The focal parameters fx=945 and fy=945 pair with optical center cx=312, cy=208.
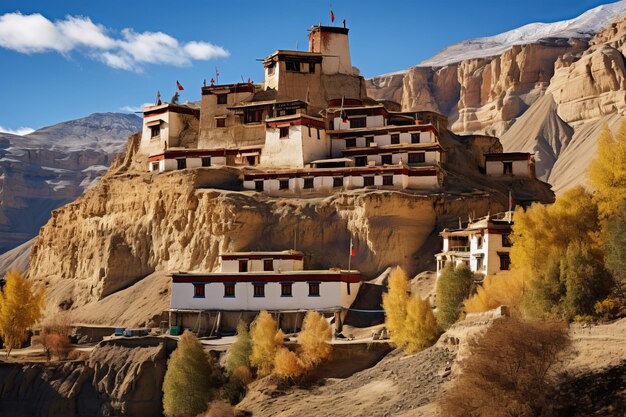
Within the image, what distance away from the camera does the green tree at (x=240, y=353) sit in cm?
4853

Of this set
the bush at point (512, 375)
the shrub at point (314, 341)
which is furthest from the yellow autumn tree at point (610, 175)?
the shrub at point (314, 341)

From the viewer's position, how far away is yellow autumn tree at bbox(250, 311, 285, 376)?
4753 centimetres

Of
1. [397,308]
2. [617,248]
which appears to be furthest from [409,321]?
[617,248]

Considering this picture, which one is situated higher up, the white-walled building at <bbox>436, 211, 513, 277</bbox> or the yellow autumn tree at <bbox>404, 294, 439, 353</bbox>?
the white-walled building at <bbox>436, 211, 513, 277</bbox>

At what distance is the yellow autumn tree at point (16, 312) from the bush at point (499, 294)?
31520mm

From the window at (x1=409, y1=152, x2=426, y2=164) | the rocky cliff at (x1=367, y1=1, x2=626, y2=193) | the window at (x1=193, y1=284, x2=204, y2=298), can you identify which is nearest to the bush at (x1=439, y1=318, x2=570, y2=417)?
the window at (x1=193, y1=284, x2=204, y2=298)

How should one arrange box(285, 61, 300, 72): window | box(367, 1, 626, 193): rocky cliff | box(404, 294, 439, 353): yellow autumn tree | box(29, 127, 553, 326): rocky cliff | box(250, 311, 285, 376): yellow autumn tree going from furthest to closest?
box(367, 1, 626, 193): rocky cliff
box(285, 61, 300, 72): window
box(29, 127, 553, 326): rocky cliff
box(250, 311, 285, 376): yellow autumn tree
box(404, 294, 439, 353): yellow autumn tree

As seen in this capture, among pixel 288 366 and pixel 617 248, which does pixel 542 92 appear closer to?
pixel 288 366

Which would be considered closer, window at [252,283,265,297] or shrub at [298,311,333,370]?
shrub at [298,311,333,370]

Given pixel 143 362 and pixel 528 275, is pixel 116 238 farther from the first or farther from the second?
pixel 528 275

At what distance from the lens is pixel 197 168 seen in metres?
65.1

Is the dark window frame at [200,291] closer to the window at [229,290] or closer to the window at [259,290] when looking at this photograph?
the window at [229,290]

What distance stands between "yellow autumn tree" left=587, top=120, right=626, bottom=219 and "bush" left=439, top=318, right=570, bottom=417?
11042 mm

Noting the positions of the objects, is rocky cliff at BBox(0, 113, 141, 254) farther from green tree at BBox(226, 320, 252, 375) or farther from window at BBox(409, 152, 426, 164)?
green tree at BBox(226, 320, 252, 375)
